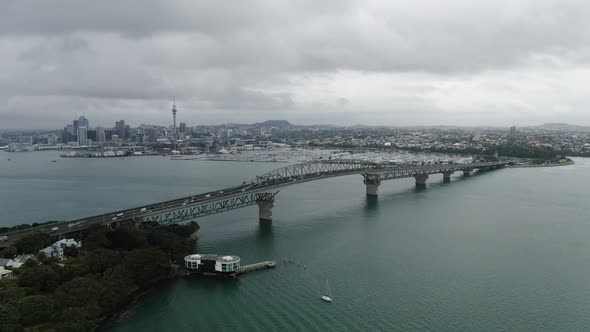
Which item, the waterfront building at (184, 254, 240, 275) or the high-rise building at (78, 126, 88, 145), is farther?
the high-rise building at (78, 126, 88, 145)

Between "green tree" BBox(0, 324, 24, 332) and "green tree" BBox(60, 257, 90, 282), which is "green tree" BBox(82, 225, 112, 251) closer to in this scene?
"green tree" BBox(60, 257, 90, 282)

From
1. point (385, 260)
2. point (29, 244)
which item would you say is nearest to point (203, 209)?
point (29, 244)

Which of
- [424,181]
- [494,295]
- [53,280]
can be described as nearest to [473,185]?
[424,181]

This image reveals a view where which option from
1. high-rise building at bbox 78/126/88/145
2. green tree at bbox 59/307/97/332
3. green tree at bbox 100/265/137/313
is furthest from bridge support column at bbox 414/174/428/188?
high-rise building at bbox 78/126/88/145

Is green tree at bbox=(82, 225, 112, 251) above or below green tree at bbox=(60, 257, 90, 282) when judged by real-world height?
above

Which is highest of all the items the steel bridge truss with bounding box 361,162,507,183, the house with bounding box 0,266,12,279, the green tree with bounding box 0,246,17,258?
the steel bridge truss with bounding box 361,162,507,183

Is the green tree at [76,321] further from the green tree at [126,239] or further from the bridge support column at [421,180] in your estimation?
the bridge support column at [421,180]

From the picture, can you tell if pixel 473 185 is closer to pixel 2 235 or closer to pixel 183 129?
pixel 2 235
